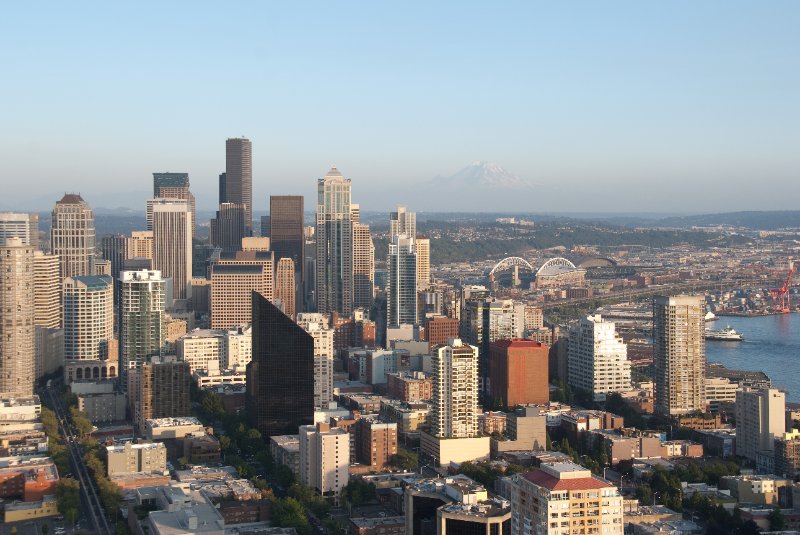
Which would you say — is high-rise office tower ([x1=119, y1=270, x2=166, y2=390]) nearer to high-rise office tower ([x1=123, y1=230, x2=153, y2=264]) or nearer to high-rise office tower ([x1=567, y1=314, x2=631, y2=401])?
high-rise office tower ([x1=567, y1=314, x2=631, y2=401])

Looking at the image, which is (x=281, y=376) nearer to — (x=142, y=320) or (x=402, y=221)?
(x=142, y=320)

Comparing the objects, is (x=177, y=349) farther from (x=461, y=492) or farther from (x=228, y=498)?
(x=461, y=492)

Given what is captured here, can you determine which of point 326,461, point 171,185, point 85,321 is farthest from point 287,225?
point 326,461

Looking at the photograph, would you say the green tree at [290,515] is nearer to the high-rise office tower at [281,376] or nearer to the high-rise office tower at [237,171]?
the high-rise office tower at [281,376]

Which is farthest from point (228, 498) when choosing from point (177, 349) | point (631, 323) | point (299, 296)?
point (631, 323)

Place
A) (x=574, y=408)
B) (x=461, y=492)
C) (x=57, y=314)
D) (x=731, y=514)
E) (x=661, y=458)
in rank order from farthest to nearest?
(x=57, y=314) < (x=574, y=408) < (x=661, y=458) < (x=731, y=514) < (x=461, y=492)

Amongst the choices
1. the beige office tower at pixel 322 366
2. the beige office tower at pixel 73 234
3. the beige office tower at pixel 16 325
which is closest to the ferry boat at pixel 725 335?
the beige office tower at pixel 322 366
